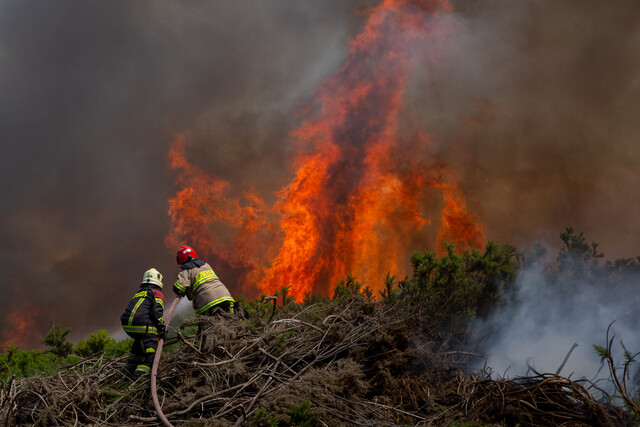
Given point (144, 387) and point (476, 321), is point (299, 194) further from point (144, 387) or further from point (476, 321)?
point (144, 387)

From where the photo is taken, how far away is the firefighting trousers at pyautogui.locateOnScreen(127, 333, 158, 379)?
286 inches

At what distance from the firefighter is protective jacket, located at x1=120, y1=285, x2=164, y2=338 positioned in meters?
0.43

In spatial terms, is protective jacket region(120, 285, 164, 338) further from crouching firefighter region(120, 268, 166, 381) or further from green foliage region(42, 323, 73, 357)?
green foliage region(42, 323, 73, 357)

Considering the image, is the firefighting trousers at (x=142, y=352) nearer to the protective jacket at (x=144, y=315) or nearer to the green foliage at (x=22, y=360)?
the protective jacket at (x=144, y=315)

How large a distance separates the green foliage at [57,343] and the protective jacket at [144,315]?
552 centimetres

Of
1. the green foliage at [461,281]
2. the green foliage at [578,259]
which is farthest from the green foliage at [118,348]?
the green foliage at [578,259]

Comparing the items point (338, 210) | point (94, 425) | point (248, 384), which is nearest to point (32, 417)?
point (94, 425)

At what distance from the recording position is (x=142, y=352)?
24.5 ft

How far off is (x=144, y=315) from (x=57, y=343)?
6.11 metres

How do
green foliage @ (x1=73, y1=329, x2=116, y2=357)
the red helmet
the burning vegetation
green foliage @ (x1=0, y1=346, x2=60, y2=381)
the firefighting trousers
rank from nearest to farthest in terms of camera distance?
the burning vegetation, the firefighting trousers, the red helmet, green foliage @ (x1=0, y1=346, x2=60, y2=381), green foliage @ (x1=73, y1=329, x2=116, y2=357)

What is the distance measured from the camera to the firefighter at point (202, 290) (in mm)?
7965

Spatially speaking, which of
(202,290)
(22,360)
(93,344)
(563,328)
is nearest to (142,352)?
(202,290)

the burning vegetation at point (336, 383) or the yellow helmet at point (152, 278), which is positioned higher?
the yellow helmet at point (152, 278)

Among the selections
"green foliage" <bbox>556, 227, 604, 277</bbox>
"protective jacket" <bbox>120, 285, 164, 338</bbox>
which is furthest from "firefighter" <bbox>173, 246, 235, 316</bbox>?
"green foliage" <bbox>556, 227, 604, 277</bbox>
